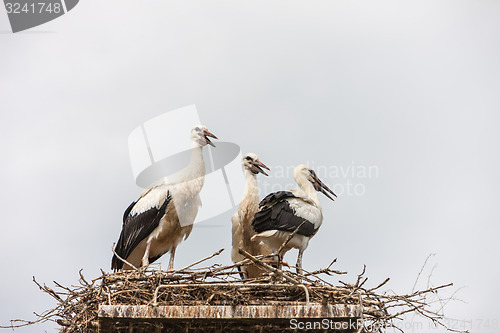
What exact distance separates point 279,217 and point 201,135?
5.06ft

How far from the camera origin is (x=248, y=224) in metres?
8.91

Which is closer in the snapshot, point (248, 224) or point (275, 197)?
point (275, 197)

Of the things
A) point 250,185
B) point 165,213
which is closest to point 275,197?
point 250,185

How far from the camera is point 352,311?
5977 mm

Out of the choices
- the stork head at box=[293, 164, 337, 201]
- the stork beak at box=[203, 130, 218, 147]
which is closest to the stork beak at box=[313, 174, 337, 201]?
the stork head at box=[293, 164, 337, 201]

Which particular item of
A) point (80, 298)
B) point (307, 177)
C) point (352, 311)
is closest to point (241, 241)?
point (307, 177)

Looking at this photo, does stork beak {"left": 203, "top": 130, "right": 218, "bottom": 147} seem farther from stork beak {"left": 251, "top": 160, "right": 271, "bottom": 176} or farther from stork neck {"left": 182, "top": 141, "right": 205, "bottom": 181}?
stork beak {"left": 251, "top": 160, "right": 271, "bottom": 176}

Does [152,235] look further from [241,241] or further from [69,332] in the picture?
[69,332]

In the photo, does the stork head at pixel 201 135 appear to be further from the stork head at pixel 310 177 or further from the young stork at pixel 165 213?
the stork head at pixel 310 177

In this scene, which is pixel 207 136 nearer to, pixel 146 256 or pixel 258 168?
pixel 258 168

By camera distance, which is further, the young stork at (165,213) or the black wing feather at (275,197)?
the young stork at (165,213)

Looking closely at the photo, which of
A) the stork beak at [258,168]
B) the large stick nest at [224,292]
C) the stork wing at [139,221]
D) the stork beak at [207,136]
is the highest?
the stork beak at [207,136]

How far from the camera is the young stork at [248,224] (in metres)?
8.89

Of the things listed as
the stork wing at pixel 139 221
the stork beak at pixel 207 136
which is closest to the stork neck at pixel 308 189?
the stork beak at pixel 207 136
